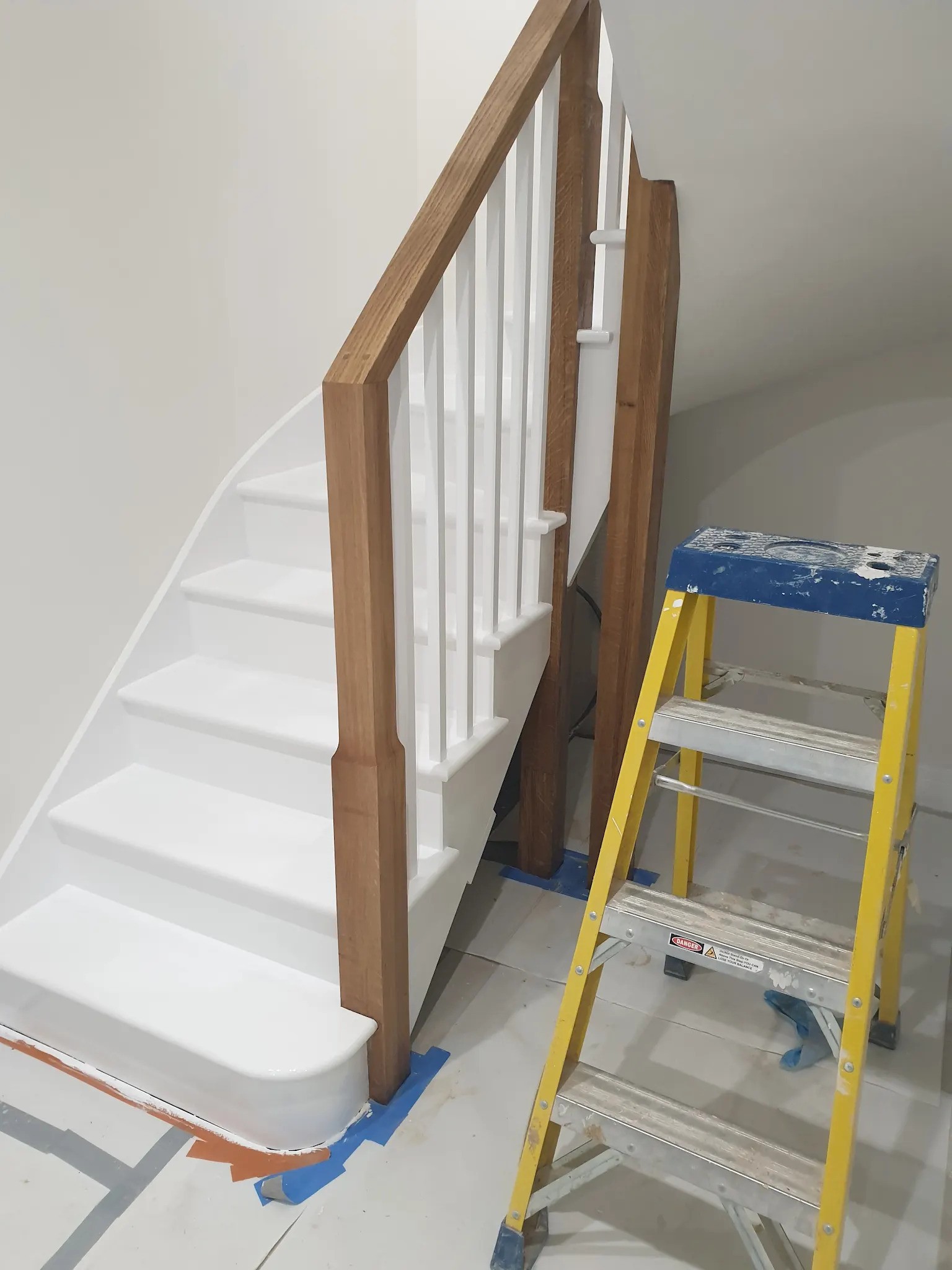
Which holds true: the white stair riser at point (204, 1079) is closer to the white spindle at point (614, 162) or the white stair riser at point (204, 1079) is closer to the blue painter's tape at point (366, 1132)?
the blue painter's tape at point (366, 1132)

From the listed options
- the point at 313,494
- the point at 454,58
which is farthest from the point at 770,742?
the point at 454,58

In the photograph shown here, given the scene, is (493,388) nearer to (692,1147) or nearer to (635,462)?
(635,462)

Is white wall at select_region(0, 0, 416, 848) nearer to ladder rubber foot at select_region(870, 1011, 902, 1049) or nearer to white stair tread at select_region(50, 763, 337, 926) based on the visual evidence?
white stair tread at select_region(50, 763, 337, 926)

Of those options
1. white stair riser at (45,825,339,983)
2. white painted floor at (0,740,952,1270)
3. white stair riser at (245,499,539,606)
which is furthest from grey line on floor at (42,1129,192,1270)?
white stair riser at (245,499,539,606)

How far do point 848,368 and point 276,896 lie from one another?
6.82 ft

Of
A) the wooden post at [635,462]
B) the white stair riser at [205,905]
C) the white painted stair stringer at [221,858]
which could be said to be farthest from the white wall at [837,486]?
the white stair riser at [205,905]

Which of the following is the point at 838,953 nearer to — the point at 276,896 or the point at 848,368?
the point at 276,896

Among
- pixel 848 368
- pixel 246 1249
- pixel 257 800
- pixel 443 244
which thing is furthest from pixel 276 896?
pixel 848 368

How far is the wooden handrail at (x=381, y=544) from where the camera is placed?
1.33 meters

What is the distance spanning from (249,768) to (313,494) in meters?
0.71

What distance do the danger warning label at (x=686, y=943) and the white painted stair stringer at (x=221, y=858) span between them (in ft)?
1.72

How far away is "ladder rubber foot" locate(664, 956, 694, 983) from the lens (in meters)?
2.01

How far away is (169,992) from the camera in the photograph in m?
1.68

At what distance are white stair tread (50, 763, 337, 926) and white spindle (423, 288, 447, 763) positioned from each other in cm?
31
